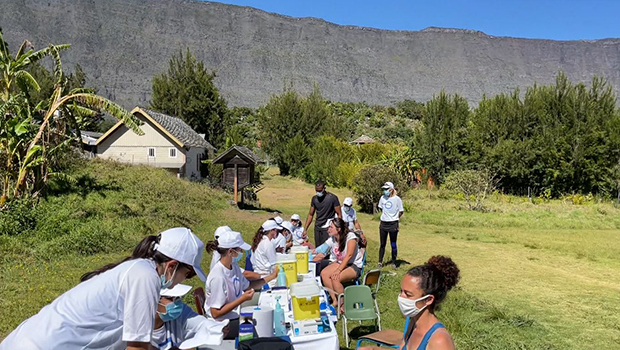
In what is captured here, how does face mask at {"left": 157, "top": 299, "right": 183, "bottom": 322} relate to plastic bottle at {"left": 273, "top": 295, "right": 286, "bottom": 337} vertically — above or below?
above

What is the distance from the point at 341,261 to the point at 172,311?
365 cm

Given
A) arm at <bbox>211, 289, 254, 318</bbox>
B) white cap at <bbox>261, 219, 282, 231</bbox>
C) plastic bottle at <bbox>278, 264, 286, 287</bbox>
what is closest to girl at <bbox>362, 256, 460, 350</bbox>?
arm at <bbox>211, 289, 254, 318</bbox>

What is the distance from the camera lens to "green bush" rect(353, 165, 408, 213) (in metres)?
20.8

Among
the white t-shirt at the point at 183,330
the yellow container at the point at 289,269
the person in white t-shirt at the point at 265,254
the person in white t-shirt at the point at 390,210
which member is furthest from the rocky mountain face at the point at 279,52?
the white t-shirt at the point at 183,330

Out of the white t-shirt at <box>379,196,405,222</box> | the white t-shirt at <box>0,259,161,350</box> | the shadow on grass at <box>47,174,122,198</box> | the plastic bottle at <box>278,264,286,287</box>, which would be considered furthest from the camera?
the shadow on grass at <box>47,174,122,198</box>

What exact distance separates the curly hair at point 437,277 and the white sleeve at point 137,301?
1708 millimetres

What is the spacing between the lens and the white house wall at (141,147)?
89.1 ft

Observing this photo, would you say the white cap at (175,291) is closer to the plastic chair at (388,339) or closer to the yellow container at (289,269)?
the plastic chair at (388,339)

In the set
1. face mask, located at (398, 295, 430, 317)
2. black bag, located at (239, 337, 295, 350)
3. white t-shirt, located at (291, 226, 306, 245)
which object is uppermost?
face mask, located at (398, 295, 430, 317)

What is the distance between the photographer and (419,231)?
15805 millimetres

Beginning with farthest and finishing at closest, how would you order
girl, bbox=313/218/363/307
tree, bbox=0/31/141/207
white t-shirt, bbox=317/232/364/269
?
tree, bbox=0/31/141/207, white t-shirt, bbox=317/232/364/269, girl, bbox=313/218/363/307

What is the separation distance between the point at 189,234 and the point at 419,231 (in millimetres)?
13992

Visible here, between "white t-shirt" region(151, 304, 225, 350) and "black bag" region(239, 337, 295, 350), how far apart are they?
0.64ft

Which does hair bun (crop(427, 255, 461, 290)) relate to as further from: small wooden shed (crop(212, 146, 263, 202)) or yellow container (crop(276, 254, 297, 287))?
small wooden shed (crop(212, 146, 263, 202))
